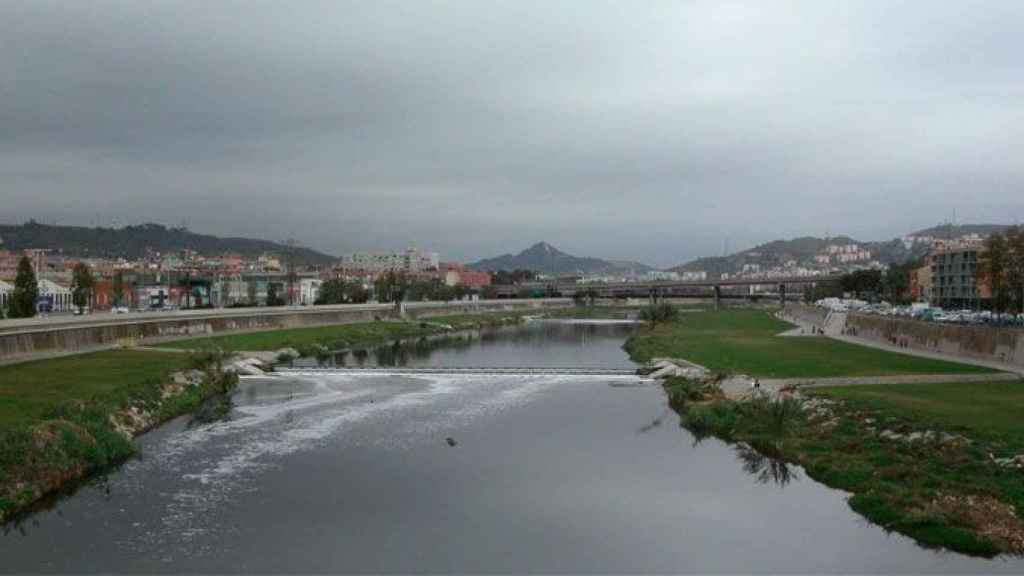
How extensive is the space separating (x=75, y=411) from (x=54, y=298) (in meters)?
98.3

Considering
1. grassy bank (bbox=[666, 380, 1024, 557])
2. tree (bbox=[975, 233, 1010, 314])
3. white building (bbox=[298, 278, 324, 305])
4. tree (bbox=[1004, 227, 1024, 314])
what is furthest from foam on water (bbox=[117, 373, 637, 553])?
white building (bbox=[298, 278, 324, 305])

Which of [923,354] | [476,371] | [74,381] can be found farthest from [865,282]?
[74,381]

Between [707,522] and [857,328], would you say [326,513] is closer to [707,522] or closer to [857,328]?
[707,522]

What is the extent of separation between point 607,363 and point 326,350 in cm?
2154

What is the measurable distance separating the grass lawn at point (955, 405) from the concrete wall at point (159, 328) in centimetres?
3628

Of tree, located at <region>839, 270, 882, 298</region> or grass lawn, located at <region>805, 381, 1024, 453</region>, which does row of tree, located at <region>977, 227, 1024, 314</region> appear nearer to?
grass lawn, located at <region>805, 381, 1024, 453</region>

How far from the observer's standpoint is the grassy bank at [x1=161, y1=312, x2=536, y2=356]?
211ft

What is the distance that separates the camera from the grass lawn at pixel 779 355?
44.3 metres

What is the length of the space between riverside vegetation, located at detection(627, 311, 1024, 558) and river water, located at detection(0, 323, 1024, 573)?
0.60 m

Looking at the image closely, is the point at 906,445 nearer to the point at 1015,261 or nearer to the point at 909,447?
the point at 909,447

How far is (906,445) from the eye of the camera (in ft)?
80.3

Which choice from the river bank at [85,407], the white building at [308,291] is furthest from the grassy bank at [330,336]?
the white building at [308,291]

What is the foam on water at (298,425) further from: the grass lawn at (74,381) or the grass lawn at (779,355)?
the grass lawn at (779,355)

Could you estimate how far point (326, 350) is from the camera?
70.0 metres
